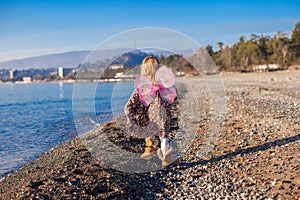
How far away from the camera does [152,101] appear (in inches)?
300

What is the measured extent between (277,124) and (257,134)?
1.50 m

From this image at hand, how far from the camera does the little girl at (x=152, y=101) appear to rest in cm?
748

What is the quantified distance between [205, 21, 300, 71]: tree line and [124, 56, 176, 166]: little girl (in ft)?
200

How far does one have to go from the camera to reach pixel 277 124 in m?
11.7

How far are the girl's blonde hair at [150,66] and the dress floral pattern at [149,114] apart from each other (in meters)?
0.42

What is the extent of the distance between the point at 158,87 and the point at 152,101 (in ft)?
0.97

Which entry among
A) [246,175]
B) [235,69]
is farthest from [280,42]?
[246,175]

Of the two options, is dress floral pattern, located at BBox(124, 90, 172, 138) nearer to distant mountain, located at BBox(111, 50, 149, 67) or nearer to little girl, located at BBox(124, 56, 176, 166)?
little girl, located at BBox(124, 56, 176, 166)

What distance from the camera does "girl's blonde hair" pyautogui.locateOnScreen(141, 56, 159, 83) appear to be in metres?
7.43

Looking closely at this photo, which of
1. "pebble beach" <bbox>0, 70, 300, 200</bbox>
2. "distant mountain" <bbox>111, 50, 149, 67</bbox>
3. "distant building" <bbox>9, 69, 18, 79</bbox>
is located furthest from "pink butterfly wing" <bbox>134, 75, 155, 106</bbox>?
"distant building" <bbox>9, 69, 18, 79</bbox>

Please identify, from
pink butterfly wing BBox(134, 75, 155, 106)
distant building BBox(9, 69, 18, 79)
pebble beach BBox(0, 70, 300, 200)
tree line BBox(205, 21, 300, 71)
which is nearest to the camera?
pebble beach BBox(0, 70, 300, 200)

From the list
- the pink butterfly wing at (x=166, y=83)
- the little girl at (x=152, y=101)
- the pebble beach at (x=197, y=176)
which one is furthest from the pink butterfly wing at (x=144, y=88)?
the pebble beach at (x=197, y=176)

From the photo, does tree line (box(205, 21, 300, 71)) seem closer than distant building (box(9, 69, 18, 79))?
Yes

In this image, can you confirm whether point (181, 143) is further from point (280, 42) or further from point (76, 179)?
point (280, 42)
